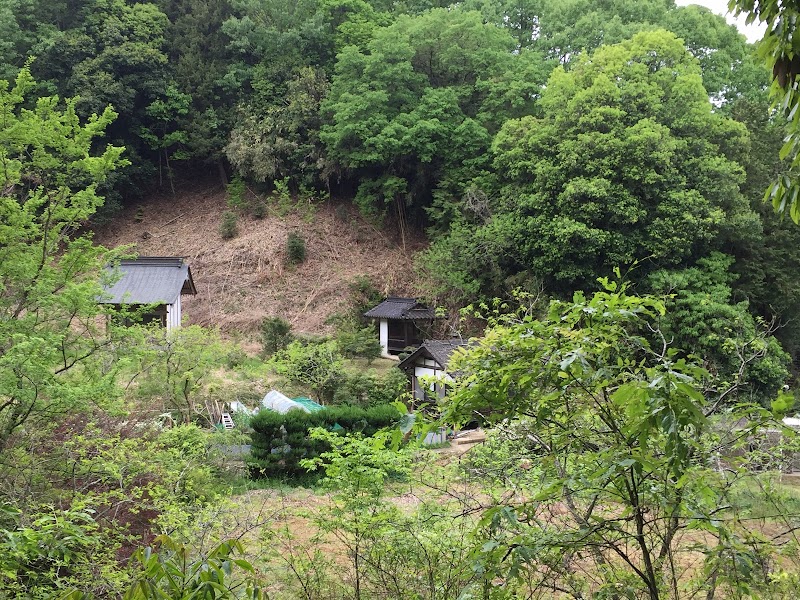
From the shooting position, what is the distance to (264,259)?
840 inches

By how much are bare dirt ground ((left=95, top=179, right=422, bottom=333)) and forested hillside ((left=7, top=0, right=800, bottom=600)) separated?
0.41 feet

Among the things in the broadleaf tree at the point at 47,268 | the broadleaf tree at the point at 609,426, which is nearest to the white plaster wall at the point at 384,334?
the broadleaf tree at the point at 47,268

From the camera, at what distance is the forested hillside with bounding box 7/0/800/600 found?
1.96m

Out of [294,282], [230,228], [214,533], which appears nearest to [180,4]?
[230,228]

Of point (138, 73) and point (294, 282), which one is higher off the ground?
point (138, 73)

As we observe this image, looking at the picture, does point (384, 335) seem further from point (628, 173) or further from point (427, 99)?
point (628, 173)

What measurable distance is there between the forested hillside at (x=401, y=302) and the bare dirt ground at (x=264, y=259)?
0.13 meters

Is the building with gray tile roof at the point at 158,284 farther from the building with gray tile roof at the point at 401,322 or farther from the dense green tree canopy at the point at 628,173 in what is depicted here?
the dense green tree canopy at the point at 628,173

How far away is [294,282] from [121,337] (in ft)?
50.9

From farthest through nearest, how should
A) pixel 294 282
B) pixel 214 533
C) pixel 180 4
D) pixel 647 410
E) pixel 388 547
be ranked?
pixel 180 4
pixel 294 282
pixel 214 533
pixel 388 547
pixel 647 410

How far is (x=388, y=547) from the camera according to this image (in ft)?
11.9

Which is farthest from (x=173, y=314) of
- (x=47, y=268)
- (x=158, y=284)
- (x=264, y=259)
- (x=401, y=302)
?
(x=47, y=268)

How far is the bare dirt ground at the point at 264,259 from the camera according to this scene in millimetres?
20000

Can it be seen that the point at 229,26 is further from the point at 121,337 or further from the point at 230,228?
the point at 121,337
